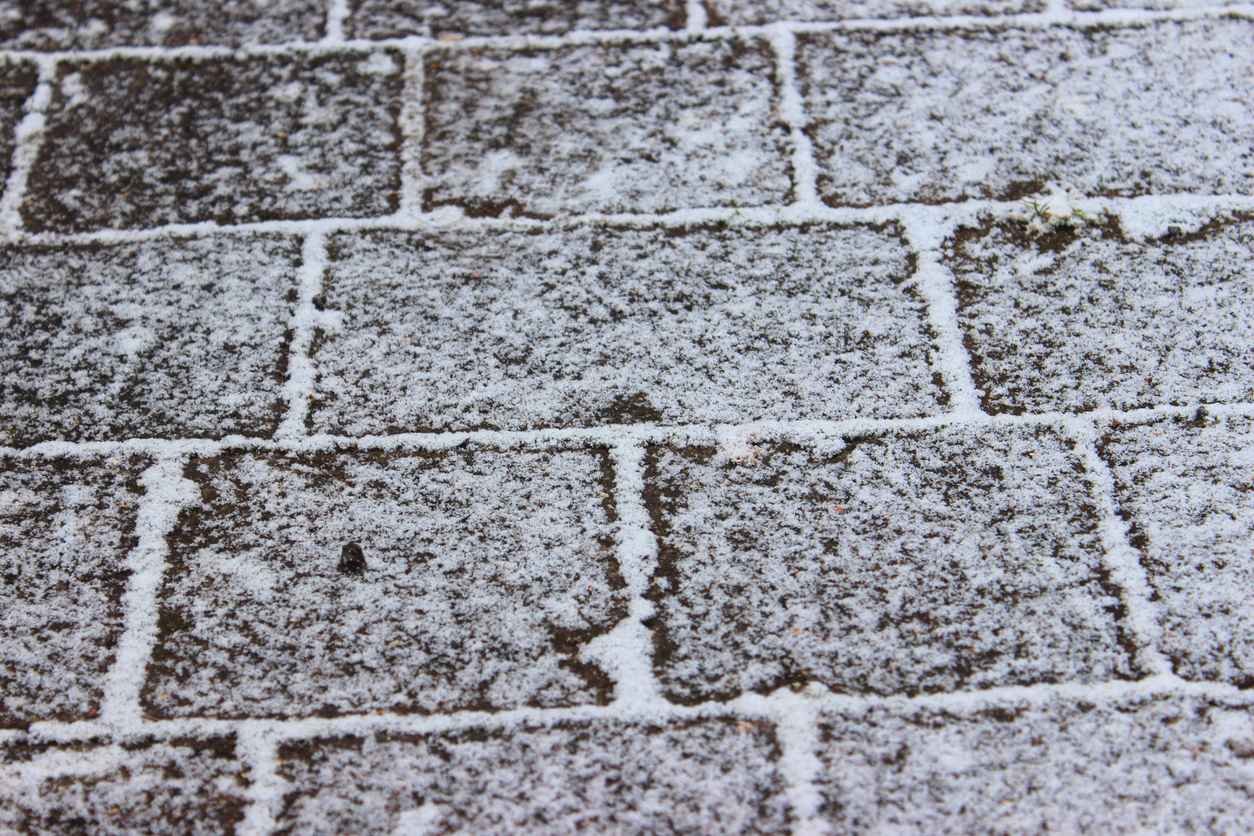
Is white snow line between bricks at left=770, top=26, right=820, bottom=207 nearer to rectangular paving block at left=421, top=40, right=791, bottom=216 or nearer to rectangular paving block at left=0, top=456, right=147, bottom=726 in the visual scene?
rectangular paving block at left=421, top=40, right=791, bottom=216

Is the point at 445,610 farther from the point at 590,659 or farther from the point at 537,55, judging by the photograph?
the point at 537,55

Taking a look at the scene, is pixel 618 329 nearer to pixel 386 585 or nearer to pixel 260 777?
pixel 386 585

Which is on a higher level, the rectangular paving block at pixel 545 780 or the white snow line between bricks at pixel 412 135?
the white snow line between bricks at pixel 412 135

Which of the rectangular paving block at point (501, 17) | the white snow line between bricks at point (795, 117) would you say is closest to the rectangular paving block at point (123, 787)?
the white snow line between bricks at point (795, 117)

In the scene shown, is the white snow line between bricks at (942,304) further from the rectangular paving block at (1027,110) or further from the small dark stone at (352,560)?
the small dark stone at (352,560)

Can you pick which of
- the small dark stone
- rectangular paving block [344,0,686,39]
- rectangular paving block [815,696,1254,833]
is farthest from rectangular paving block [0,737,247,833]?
rectangular paving block [344,0,686,39]

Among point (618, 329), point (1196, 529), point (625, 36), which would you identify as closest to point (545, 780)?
point (618, 329)
